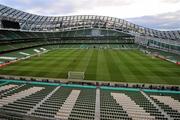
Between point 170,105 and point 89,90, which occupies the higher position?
point 170,105

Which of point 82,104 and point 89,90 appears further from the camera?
point 89,90

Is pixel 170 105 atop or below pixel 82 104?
atop

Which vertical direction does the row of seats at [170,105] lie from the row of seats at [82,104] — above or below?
above

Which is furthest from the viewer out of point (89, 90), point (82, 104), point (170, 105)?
point (89, 90)

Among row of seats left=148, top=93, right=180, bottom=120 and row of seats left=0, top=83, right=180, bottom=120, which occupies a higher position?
row of seats left=148, top=93, right=180, bottom=120

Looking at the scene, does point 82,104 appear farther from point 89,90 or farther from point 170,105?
point 170,105

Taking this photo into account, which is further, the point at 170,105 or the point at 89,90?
the point at 89,90

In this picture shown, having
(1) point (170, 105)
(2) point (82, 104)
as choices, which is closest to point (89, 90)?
(2) point (82, 104)

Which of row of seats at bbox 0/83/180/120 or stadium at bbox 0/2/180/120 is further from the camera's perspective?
stadium at bbox 0/2/180/120

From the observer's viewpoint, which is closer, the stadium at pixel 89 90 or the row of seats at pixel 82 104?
the row of seats at pixel 82 104

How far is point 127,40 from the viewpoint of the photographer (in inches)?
4035

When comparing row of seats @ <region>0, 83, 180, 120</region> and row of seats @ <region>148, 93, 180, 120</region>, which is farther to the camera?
row of seats @ <region>148, 93, 180, 120</region>

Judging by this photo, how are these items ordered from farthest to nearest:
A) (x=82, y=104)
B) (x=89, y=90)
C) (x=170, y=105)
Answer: (x=89, y=90), (x=82, y=104), (x=170, y=105)

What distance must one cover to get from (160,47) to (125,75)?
38.5 metres
